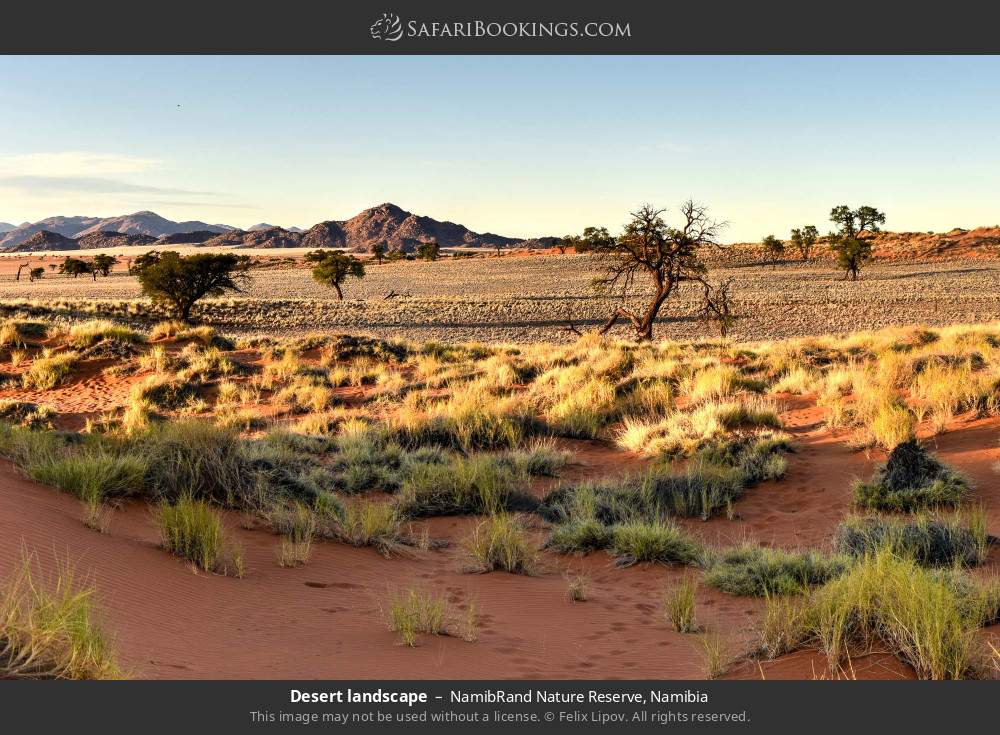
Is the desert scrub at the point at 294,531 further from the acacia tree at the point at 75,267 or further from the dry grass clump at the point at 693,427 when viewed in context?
the acacia tree at the point at 75,267

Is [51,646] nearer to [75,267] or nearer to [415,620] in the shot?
[415,620]

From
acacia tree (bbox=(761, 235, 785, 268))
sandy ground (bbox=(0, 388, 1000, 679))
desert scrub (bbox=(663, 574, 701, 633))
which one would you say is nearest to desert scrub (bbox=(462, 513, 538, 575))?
sandy ground (bbox=(0, 388, 1000, 679))

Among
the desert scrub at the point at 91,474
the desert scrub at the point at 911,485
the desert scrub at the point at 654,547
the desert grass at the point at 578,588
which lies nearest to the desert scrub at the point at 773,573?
the desert scrub at the point at 654,547

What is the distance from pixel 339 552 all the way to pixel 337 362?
15.8 m

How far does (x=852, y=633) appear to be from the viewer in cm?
455

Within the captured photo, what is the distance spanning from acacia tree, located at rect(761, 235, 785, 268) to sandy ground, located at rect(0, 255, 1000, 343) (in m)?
7.49

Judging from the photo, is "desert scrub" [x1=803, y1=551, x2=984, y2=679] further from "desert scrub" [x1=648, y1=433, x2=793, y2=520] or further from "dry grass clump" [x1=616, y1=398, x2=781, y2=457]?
"dry grass clump" [x1=616, y1=398, x2=781, y2=457]

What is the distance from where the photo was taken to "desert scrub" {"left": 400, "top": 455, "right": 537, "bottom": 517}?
955cm

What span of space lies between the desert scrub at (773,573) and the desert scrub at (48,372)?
19.0 meters

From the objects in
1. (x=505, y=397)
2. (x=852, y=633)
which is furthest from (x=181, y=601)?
(x=505, y=397)

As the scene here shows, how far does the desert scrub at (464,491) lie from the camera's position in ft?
31.3

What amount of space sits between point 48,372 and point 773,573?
19913 millimetres

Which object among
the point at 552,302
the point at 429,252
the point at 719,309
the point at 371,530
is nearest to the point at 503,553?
the point at 371,530

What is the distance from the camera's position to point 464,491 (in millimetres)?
9820
